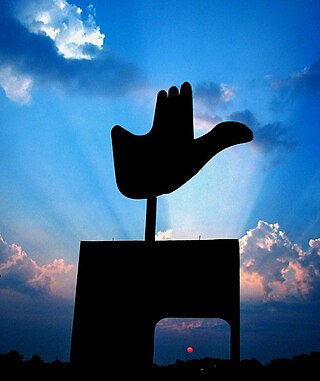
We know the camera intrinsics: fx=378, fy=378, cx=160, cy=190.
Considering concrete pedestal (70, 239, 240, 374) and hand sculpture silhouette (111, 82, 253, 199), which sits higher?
hand sculpture silhouette (111, 82, 253, 199)

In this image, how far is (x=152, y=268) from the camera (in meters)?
6.37

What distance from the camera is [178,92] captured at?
6.74 m

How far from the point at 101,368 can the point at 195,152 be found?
390 centimetres

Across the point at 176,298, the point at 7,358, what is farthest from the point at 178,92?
the point at 7,358

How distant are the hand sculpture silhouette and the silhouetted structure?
0.02 meters

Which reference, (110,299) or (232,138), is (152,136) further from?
(110,299)

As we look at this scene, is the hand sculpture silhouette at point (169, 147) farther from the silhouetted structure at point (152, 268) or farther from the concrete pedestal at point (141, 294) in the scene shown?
the concrete pedestal at point (141, 294)

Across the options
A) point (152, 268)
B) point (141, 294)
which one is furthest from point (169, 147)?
point (141, 294)

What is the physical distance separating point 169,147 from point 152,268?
2059 mm

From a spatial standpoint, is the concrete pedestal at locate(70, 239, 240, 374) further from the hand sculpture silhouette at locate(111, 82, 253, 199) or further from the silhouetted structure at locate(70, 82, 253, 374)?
the hand sculpture silhouette at locate(111, 82, 253, 199)

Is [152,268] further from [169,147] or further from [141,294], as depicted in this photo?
[169,147]

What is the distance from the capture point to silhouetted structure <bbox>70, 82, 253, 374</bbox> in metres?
6.02

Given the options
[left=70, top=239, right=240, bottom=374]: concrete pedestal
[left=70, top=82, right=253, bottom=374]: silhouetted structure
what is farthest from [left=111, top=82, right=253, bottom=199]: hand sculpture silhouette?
[left=70, top=239, right=240, bottom=374]: concrete pedestal

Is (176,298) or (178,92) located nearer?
(176,298)
